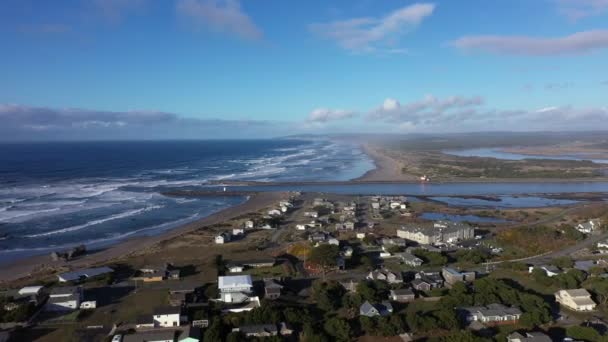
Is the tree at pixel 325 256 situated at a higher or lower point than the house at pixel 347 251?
higher

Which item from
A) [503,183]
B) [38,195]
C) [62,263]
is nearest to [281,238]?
[62,263]

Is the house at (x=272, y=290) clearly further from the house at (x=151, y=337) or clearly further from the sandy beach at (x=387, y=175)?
the sandy beach at (x=387, y=175)

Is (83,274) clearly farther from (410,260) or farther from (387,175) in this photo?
(387,175)

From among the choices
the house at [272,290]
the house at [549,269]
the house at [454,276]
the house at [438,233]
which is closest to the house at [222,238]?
the house at [272,290]

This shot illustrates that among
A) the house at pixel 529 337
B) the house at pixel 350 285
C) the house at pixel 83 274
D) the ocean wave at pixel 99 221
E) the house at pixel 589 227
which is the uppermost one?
the ocean wave at pixel 99 221

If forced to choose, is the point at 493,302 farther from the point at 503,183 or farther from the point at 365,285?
the point at 503,183
